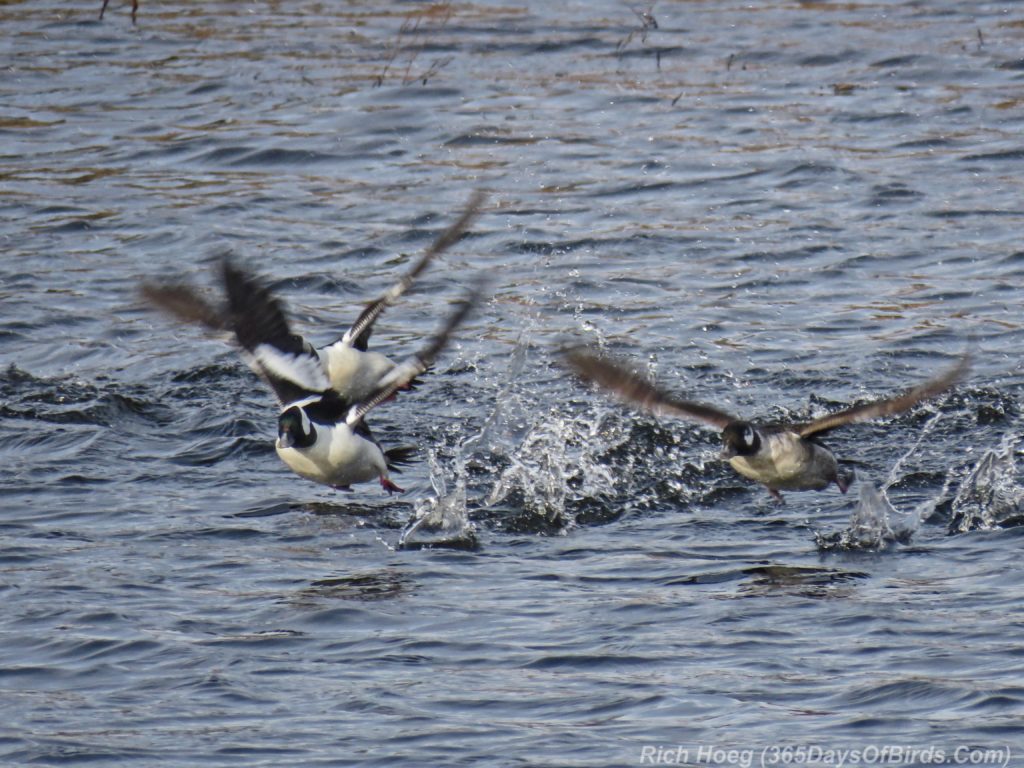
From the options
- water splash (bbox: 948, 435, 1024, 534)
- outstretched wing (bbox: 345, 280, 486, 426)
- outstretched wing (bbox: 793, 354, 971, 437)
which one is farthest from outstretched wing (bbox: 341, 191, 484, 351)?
water splash (bbox: 948, 435, 1024, 534)

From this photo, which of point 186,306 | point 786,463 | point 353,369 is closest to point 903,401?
point 786,463

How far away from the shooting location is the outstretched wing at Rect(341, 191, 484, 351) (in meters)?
9.34

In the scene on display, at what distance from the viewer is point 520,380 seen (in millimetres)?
11078

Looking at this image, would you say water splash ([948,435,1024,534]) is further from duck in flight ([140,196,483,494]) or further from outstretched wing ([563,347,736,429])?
duck in flight ([140,196,483,494])

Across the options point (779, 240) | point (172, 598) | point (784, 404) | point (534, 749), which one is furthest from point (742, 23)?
point (534, 749)

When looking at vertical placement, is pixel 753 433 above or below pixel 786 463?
above

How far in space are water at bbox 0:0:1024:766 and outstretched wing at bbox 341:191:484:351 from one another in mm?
524

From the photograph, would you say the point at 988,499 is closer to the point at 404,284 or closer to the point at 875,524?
the point at 875,524

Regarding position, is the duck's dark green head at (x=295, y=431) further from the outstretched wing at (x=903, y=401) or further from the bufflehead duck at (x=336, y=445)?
the outstretched wing at (x=903, y=401)

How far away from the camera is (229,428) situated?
1023cm

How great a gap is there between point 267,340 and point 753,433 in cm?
276

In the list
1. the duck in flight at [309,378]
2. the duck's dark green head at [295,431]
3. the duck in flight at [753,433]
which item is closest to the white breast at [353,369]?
the duck in flight at [309,378]

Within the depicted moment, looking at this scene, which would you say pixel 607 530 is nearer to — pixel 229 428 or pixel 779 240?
pixel 229 428

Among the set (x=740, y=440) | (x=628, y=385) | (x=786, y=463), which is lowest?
(x=786, y=463)
